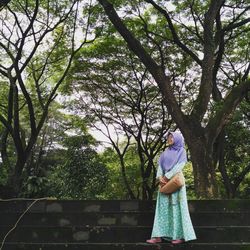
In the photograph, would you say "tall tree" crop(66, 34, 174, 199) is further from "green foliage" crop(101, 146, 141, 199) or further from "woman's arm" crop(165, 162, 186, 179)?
"woman's arm" crop(165, 162, 186, 179)

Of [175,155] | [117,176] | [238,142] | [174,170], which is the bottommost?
[174,170]

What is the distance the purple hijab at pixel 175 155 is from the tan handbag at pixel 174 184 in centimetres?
19

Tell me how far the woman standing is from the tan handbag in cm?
5

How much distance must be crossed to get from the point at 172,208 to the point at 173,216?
0.12 m

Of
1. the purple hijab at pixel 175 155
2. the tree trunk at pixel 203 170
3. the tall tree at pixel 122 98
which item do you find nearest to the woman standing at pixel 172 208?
the purple hijab at pixel 175 155

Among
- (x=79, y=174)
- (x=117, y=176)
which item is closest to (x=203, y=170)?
(x=79, y=174)

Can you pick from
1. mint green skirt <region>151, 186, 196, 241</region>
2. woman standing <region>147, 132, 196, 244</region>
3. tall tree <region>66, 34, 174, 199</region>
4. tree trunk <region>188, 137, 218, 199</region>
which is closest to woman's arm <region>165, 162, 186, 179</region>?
woman standing <region>147, 132, 196, 244</region>

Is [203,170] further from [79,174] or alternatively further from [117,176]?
[117,176]

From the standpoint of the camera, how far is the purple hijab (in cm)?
608

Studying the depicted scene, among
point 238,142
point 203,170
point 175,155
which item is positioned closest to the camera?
point 175,155

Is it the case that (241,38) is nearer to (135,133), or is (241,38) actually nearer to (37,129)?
(135,133)

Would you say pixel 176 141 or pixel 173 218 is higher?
pixel 176 141

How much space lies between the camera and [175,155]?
611 cm

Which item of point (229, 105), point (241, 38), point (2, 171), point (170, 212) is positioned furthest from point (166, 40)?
point (170, 212)
